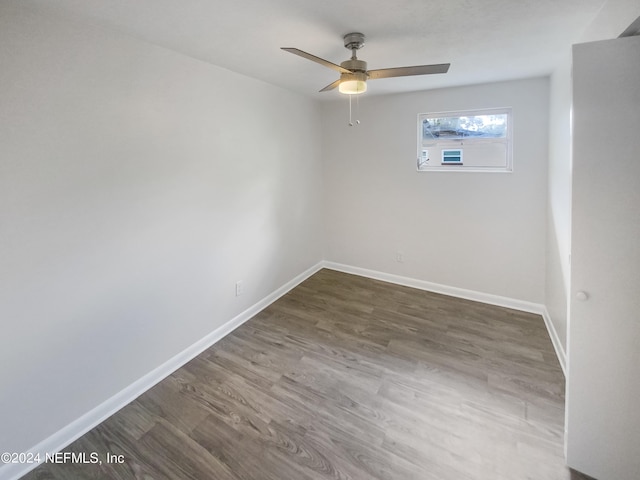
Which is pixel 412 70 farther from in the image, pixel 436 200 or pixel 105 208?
pixel 105 208

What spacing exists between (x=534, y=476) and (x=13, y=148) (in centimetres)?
302

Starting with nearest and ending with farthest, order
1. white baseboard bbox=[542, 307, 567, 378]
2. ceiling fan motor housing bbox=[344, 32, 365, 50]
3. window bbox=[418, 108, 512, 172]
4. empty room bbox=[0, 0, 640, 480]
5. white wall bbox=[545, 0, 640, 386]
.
Result: empty room bbox=[0, 0, 640, 480]
ceiling fan motor housing bbox=[344, 32, 365, 50]
white wall bbox=[545, 0, 640, 386]
white baseboard bbox=[542, 307, 567, 378]
window bbox=[418, 108, 512, 172]

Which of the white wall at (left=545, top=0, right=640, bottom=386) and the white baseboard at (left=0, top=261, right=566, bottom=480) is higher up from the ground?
the white wall at (left=545, top=0, right=640, bottom=386)

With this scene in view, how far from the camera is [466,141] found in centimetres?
329

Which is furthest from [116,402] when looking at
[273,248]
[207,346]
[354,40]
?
[354,40]

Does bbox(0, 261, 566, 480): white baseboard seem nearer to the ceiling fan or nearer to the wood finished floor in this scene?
the wood finished floor

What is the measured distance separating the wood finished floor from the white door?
0.36 metres

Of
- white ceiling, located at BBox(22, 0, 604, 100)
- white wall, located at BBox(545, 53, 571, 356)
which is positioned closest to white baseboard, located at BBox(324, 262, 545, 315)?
white wall, located at BBox(545, 53, 571, 356)

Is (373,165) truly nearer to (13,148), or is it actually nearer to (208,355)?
(208,355)

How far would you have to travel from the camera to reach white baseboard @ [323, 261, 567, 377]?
8.56 feet

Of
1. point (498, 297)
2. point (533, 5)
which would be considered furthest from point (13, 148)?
point (498, 297)

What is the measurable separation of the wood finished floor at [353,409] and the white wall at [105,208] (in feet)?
1.13

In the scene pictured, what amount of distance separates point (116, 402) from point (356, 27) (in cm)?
276

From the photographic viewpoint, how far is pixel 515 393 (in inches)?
81.0
